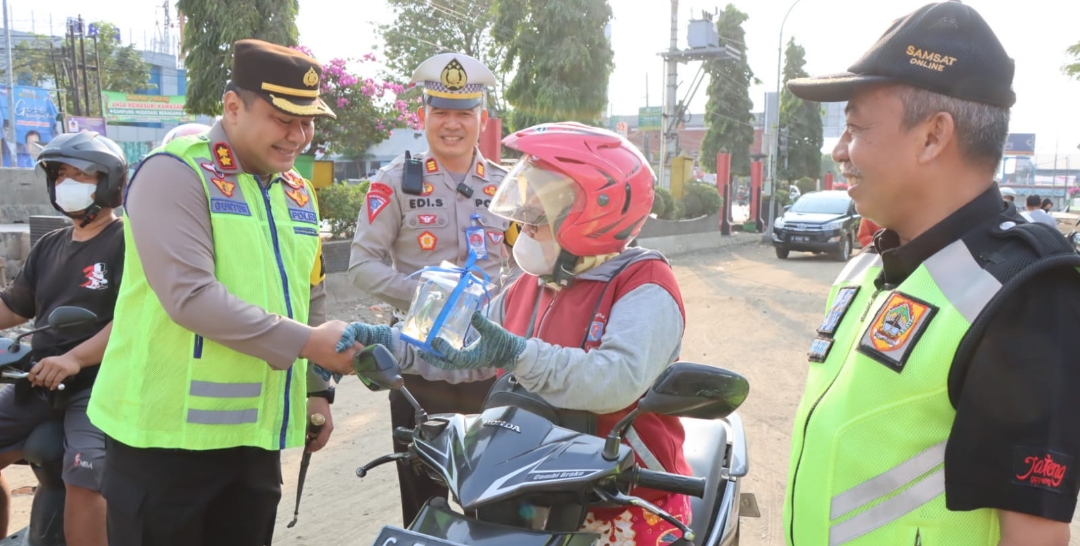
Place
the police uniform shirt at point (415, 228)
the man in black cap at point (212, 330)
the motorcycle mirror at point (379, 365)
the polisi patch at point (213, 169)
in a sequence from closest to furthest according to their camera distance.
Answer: the motorcycle mirror at point (379, 365), the man in black cap at point (212, 330), the polisi patch at point (213, 169), the police uniform shirt at point (415, 228)

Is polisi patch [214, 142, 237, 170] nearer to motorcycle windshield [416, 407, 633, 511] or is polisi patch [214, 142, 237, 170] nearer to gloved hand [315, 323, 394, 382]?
gloved hand [315, 323, 394, 382]

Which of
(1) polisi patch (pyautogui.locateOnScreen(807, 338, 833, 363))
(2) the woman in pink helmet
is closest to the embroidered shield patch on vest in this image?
(1) polisi patch (pyautogui.locateOnScreen(807, 338, 833, 363))

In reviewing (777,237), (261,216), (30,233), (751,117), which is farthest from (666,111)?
(261,216)

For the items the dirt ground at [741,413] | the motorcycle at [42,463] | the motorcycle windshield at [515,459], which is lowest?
the dirt ground at [741,413]

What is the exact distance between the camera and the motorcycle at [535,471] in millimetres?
1642

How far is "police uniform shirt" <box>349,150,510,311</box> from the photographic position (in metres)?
3.58

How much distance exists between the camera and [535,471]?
5.47 ft

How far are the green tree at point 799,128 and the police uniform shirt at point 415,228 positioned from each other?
139 ft

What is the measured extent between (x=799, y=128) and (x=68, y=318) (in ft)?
150

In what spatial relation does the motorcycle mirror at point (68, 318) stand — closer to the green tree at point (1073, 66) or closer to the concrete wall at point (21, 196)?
the concrete wall at point (21, 196)

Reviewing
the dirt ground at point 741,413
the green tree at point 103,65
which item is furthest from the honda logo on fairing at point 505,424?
the green tree at point 103,65

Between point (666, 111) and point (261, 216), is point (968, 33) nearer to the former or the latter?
point (261, 216)

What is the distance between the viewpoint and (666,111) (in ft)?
83.8

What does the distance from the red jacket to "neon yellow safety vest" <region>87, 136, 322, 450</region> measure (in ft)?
2.99
